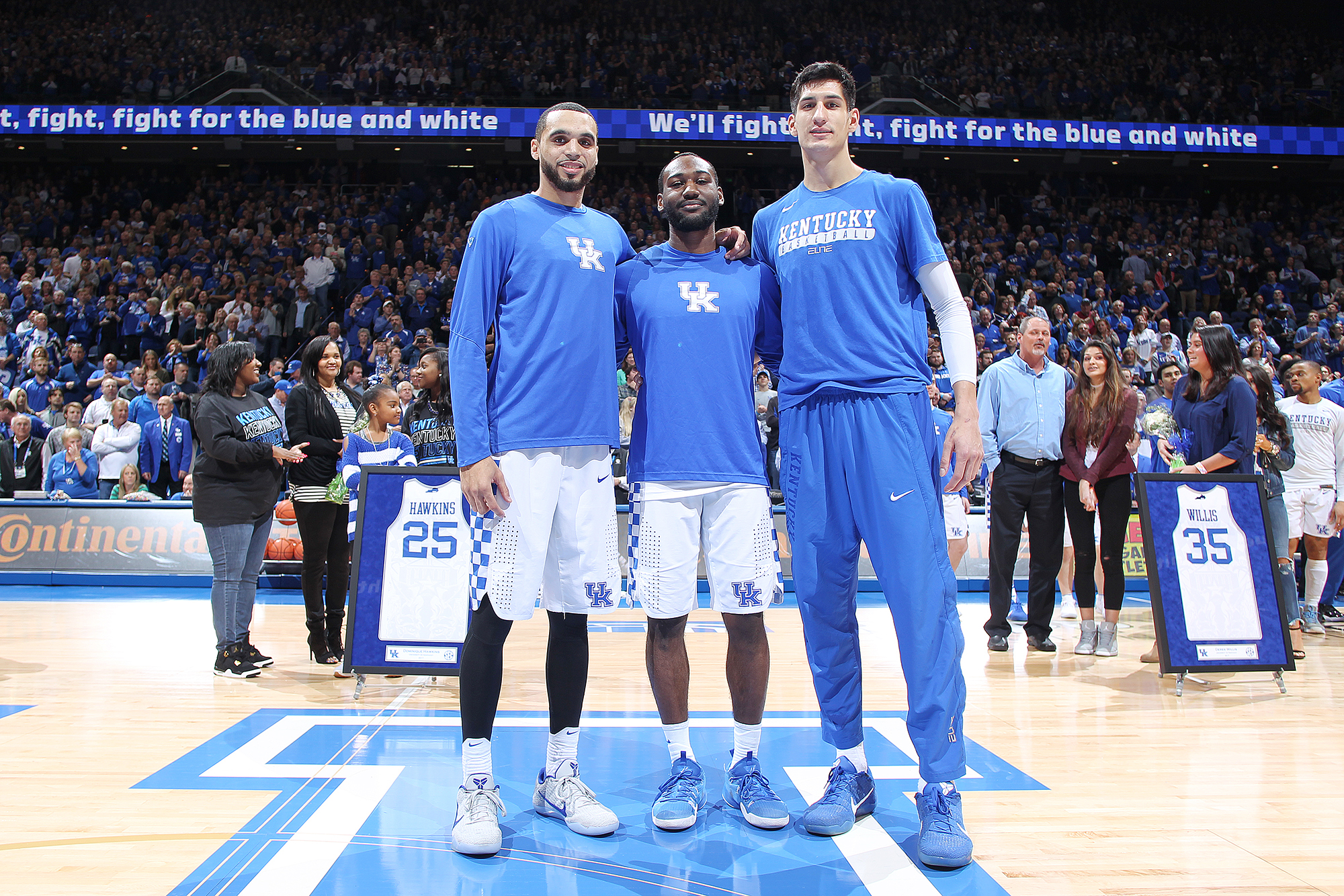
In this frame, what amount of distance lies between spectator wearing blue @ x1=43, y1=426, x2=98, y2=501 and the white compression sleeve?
9.80 m

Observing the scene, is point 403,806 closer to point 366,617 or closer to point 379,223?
point 366,617

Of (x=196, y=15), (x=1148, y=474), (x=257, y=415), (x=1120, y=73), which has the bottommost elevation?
(x=1148, y=474)

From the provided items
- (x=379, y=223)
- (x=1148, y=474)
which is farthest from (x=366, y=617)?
(x=379, y=223)

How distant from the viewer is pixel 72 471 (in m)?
9.48

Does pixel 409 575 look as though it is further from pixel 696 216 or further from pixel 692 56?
pixel 692 56

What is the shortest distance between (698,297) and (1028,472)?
348cm

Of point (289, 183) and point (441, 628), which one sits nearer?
point (441, 628)

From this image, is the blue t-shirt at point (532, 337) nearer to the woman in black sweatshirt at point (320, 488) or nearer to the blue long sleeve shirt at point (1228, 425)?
the woman in black sweatshirt at point (320, 488)

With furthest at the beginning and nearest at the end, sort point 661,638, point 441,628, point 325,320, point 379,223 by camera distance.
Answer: point 379,223 < point 325,320 < point 441,628 < point 661,638

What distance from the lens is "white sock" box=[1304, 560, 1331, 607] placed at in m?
6.57

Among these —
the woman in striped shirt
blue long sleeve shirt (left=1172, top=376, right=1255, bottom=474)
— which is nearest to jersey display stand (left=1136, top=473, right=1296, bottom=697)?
blue long sleeve shirt (left=1172, top=376, right=1255, bottom=474)

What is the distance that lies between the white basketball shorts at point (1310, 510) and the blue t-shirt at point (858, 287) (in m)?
5.40

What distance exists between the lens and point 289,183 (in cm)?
1812

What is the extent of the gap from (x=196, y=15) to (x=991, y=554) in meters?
20.7
